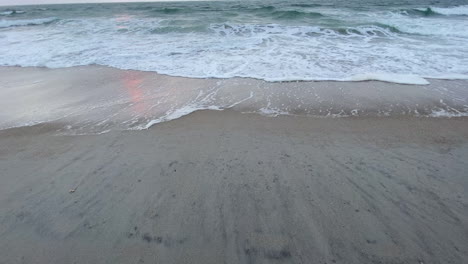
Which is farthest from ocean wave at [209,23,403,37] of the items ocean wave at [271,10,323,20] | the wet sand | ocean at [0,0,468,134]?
the wet sand

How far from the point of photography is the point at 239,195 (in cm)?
266

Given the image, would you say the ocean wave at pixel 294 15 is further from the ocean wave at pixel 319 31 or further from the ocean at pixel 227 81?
the ocean at pixel 227 81

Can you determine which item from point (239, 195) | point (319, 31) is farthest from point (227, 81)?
point (319, 31)

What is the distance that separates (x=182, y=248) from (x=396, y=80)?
238 inches

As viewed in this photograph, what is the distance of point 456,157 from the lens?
323 cm

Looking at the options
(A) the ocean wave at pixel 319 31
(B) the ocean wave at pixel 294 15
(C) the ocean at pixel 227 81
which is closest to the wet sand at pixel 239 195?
(C) the ocean at pixel 227 81

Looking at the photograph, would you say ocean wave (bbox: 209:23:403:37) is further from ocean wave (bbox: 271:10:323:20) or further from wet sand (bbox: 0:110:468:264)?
wet sand (bbox: 0:110:468:264)

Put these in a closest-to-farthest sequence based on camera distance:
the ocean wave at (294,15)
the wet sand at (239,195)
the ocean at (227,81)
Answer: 1. the wet sand at (239,195)
2. the ocean at (227,81)
3. the ocean wave at (294,15)

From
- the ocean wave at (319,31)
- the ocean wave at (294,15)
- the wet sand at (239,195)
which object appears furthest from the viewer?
the ocean wave at (294,15)

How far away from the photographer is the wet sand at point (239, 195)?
2.10 m

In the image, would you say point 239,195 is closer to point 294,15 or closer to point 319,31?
point 319,31

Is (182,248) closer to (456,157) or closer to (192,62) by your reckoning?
(456,157)

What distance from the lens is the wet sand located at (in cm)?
210

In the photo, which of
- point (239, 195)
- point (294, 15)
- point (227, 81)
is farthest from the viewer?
point (294, 15)
